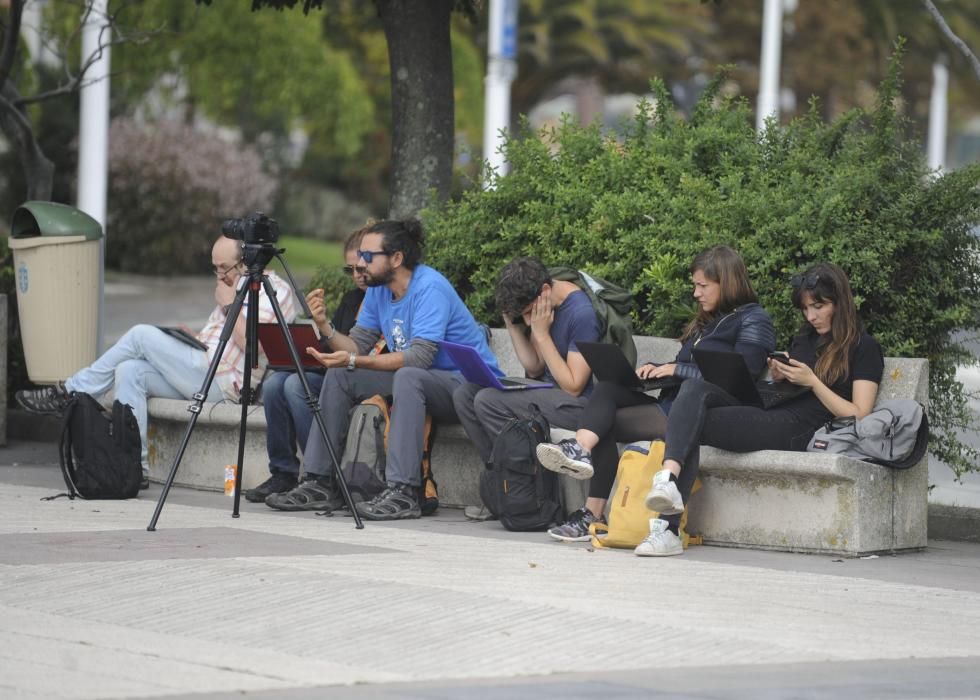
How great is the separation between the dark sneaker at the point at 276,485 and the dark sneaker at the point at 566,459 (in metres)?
1.89

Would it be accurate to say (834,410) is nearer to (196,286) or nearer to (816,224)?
(816,224)

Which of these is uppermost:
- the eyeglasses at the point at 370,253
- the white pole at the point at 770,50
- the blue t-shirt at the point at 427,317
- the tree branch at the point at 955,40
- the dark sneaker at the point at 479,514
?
the white pole at the point at 770,50

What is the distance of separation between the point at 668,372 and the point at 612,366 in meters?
0.30

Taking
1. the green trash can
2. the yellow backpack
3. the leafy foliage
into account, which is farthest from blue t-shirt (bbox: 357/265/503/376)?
the leafy foliage

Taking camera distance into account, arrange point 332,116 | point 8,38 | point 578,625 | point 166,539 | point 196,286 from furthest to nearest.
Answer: point 332,116, point 196,286, point 8,38, point 166,539, point 578,625

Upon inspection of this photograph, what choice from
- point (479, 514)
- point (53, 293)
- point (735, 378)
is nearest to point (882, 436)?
point (735, 378)

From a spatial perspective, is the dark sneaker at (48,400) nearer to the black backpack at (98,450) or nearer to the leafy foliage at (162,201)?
the black backpack at (98,450)

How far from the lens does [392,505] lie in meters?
8.71

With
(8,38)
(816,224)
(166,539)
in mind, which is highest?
(8,38)

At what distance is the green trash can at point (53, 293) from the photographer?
35.9 ft

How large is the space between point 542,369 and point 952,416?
2038 mm

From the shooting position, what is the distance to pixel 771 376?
8.28 m

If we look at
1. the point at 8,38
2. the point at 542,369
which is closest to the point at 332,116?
the point at 8,38

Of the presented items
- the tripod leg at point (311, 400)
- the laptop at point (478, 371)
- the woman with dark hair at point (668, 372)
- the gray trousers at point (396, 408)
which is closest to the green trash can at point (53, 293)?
the gray trousers at point (396, 408)
